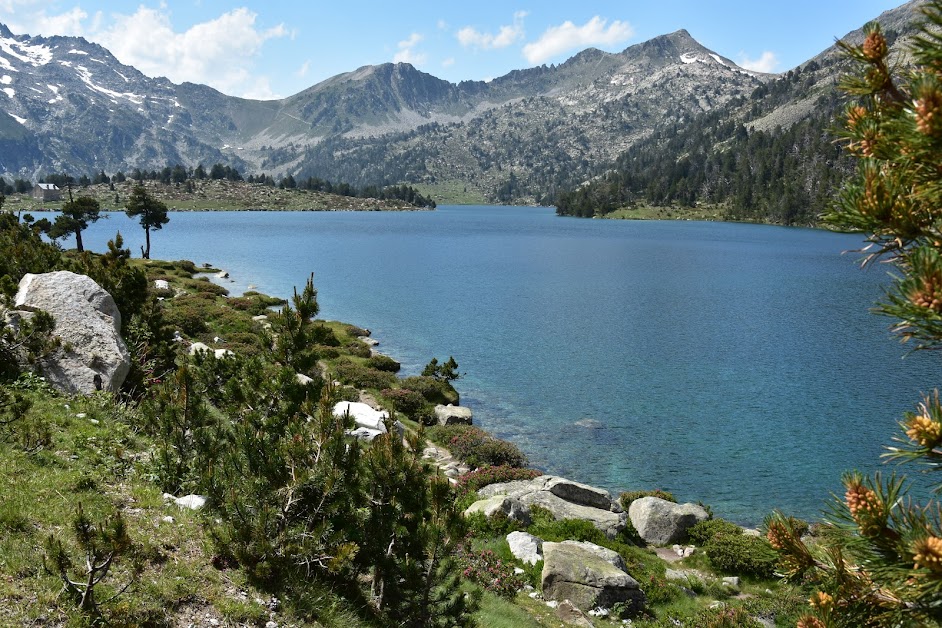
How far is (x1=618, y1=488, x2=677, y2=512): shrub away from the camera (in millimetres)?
23094

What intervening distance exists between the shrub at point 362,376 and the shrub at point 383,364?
2051 millimetres

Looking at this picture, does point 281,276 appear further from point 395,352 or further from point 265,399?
point 265,399

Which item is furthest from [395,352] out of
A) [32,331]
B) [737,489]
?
[32,331]

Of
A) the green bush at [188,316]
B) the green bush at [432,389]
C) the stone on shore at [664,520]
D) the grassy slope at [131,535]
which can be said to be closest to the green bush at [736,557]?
the stone on shore at [664,520]

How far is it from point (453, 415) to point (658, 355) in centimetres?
2188

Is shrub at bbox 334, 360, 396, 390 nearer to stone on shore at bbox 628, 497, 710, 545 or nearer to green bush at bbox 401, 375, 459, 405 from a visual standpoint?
green bush at bbox 401, 375, 459, 405

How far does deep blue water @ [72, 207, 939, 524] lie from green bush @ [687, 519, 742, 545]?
4.19 m

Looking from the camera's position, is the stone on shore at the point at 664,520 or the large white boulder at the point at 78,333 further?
the stone on shore at the point at 664,520

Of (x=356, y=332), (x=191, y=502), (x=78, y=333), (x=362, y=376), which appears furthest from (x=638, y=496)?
(x=356, y=332)

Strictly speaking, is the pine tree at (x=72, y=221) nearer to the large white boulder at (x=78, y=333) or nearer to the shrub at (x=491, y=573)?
the large white boulder at (x=78, y=333)

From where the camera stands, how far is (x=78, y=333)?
1605 cm

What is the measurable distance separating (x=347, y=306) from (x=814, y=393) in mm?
47624

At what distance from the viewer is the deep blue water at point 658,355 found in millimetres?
28312

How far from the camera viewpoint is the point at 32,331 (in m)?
14.4
